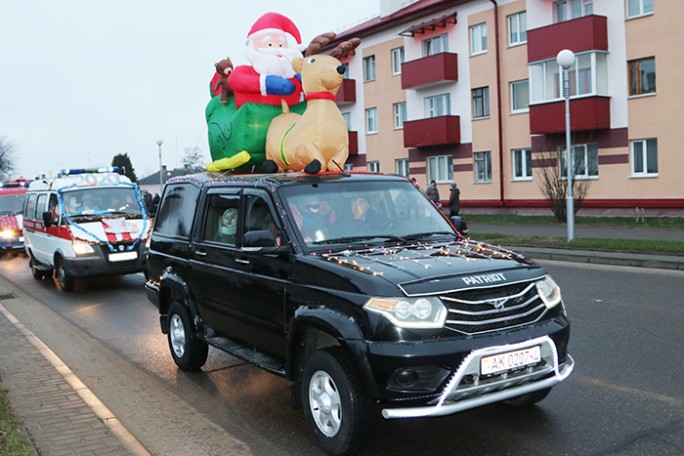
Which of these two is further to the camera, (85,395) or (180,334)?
(180,334)

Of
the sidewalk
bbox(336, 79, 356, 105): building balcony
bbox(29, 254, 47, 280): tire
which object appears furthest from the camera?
bbox(336, 79, 356, 105): building balcony

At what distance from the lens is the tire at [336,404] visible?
4.35 metres

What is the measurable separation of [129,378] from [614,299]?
667 cm

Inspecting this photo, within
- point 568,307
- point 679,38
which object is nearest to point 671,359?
point 568,307

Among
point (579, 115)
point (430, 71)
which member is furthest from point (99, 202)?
point (430, 71)

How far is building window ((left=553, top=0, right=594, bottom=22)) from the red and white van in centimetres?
2119

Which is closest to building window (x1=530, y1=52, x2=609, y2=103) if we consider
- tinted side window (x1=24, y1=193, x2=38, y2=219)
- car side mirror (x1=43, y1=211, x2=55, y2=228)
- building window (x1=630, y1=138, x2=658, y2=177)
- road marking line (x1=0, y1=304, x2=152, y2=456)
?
building window (x1=630, y1=138, x2=658, y2=177)

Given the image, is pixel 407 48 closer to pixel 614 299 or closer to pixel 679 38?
pixel 679 38

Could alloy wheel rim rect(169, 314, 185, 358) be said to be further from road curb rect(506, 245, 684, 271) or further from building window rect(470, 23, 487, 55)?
building window rect(470, 23, 487, 55)

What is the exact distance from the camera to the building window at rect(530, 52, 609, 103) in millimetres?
27219

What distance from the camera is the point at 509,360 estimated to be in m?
4.36

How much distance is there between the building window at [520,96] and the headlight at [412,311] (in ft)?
91.4

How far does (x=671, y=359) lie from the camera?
21.7 ft

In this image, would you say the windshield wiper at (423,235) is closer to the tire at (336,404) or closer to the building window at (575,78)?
the tire at (336,404)
